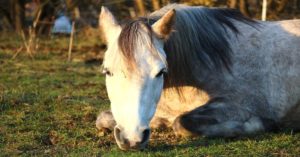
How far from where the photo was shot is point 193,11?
19.3 ft

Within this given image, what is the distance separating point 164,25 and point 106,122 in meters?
1.25

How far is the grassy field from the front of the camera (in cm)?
511

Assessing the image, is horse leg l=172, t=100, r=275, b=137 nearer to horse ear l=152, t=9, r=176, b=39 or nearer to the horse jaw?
the horse jaw

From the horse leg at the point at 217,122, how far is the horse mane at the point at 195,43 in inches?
13.1

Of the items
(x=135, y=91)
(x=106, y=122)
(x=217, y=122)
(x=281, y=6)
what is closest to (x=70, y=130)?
(x=106, y=122)

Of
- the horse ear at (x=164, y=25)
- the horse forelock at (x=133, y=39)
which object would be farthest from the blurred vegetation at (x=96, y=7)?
the horse forelock at (x=133, y=39)

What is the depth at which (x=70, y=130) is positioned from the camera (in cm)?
607

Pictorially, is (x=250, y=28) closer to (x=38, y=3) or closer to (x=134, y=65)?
(x=134, y=65)

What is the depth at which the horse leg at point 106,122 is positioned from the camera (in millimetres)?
5842

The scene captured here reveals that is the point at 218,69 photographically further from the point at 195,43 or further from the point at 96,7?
the point at 96,7

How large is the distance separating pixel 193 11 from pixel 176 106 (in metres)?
0.91

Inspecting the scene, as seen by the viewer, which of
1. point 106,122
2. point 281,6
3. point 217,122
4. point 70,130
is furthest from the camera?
point 281,6

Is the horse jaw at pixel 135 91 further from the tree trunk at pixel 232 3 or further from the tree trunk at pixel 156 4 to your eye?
the tree trunk at pixel 232 3

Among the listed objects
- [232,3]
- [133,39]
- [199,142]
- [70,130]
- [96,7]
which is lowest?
[96,7]
